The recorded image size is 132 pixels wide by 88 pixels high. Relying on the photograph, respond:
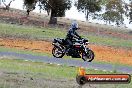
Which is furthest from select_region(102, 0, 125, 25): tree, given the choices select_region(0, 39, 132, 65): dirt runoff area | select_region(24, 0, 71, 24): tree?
select_region(0, 39, 132, 65): dirt runoff area

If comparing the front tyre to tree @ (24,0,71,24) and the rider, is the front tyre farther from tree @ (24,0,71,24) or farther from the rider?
tree @ (24,0,71,24)

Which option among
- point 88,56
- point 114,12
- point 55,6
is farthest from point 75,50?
point 114,12

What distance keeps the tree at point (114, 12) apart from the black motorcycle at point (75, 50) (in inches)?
3370

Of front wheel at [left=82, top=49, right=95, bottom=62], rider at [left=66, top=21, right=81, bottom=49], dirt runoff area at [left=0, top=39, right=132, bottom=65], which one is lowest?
dirt runoff area at [left=0, top=39, right=132, bottom=65]

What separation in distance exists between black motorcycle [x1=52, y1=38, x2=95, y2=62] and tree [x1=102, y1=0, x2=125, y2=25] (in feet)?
281

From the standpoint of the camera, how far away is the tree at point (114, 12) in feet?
370

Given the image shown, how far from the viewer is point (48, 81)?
1470 centimetres

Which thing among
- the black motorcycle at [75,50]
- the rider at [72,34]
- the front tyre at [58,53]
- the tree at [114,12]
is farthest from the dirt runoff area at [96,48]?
the tree at [114,12]

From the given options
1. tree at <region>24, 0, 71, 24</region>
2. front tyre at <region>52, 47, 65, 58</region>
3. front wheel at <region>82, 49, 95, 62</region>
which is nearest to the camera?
front wheel at <region>82, 49, 95, 62</region>

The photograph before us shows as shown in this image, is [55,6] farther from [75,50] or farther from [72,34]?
[72,34]

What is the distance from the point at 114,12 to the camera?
384 feet

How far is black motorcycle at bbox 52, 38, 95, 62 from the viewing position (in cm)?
2603

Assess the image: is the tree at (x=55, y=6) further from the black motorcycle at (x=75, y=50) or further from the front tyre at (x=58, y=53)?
the black motorcycle at (x=75, y=50)

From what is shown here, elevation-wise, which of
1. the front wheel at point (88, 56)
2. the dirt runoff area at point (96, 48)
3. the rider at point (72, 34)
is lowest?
the dirt runoff area at point (96, 48)
